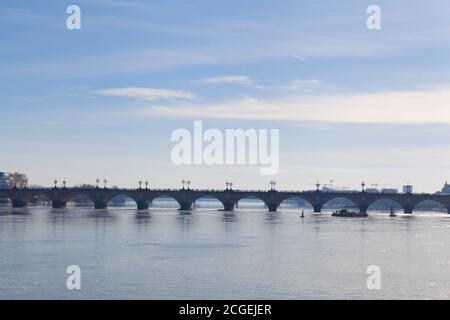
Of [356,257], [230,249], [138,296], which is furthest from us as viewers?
[230,249]

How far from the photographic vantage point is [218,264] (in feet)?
209

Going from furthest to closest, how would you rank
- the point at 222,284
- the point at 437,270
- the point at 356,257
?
the point at 356,257, the point at 437,270, the point at 222,284

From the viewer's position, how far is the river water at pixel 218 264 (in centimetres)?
4922

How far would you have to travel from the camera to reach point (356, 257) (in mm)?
71625

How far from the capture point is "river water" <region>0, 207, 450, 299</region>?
161 feet

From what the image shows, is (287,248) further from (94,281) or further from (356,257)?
(94,281)

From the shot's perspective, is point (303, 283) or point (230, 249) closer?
point (303, 283)

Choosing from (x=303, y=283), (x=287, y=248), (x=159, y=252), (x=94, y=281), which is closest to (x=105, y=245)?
(x=159, y=252)

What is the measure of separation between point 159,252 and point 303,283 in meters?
24.5

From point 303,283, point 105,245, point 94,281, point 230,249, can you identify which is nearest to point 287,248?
point 230,249
